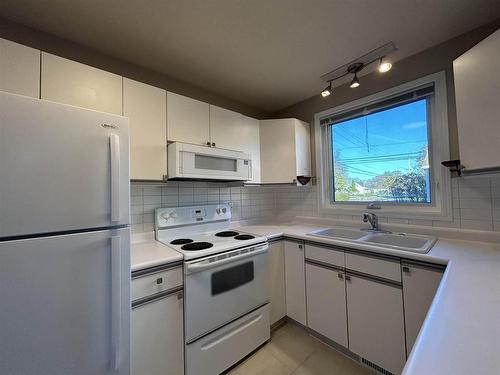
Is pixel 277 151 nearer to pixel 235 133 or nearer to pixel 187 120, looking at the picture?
pixel 235 133

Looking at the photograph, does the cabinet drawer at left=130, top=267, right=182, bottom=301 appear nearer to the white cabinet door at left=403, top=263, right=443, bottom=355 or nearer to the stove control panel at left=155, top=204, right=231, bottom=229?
the stove control panel at left=155, top=204, right=231, bottom=229

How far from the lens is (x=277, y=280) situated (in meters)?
1.99

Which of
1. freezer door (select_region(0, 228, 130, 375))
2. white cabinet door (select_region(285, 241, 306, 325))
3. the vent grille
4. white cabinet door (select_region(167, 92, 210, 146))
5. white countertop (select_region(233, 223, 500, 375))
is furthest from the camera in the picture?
white cabinet door (select_region(285, 241, 306, 325))

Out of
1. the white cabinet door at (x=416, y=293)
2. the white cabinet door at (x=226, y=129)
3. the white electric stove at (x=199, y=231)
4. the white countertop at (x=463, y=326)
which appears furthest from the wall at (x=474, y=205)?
the white cabinet door at (x=226, y=129)

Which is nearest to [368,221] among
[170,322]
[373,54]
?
[373,54]

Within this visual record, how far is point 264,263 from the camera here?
1825 mm

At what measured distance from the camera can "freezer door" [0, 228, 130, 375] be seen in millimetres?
784

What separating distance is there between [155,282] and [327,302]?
134 centimetres

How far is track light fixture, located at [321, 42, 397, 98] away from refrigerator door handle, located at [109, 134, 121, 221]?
1682 mm

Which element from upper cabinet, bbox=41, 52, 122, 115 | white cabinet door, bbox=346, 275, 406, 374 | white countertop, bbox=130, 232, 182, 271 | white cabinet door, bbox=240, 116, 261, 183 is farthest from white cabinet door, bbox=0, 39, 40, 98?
white cabinet door, bbox=346, 275, 406, 374

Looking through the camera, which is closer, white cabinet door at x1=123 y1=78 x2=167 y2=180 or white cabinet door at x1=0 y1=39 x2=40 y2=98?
white cabinet door at x1=0 y1=39 x2=40 y2=98

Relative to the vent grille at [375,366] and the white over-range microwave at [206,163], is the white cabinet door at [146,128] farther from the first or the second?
the vent grille at [375,366]

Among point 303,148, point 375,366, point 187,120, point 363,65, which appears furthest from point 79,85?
point 375,366

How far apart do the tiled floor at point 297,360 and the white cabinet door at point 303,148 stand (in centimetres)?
157
